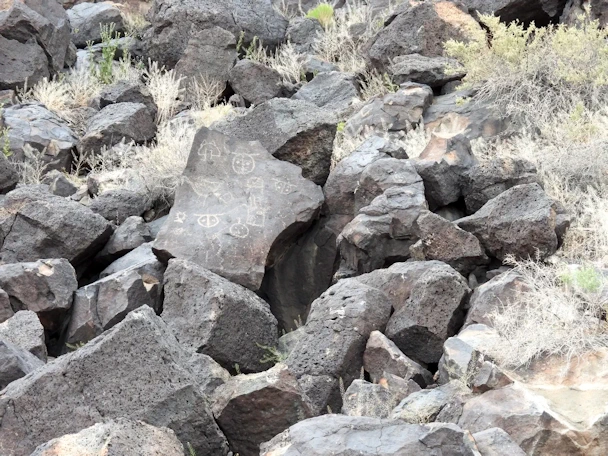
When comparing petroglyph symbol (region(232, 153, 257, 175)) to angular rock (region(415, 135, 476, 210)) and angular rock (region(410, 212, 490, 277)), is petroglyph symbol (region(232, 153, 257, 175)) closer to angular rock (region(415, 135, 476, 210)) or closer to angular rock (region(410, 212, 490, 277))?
angular rock (region(415, 135, 476, 210))

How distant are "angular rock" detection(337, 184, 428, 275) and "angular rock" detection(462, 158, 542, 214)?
0.57 meters

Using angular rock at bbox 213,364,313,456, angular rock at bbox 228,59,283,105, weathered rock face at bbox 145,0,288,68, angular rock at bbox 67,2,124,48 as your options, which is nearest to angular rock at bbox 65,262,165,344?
angular rock at bbox 213,364,313,456

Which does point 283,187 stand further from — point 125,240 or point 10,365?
point 10,365

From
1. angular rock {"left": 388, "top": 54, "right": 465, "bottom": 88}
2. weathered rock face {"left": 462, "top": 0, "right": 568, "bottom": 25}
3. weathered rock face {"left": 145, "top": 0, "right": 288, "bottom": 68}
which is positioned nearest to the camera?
angular rock {"left": 388, "top": 54, "right": 465, "bottom": 88}

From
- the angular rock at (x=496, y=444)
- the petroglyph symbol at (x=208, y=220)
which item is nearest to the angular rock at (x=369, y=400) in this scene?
the angular rock at (x=496, y=444)

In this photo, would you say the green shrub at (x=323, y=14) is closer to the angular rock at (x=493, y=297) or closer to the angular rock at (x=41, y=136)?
the angular rock at (x=41, y=136)

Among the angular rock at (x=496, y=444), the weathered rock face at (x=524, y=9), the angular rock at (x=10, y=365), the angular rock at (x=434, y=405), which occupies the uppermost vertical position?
the weathered rock face at (x=524, y=9)

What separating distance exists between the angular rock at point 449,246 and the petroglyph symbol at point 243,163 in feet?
6.71

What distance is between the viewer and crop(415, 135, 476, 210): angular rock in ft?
26.3

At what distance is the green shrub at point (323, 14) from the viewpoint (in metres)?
14.3

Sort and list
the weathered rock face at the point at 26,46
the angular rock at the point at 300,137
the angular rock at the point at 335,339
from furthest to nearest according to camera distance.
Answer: the weathered rock face at the point at 26,46 → the angular rock at the point at 300,137 → the angular rock at the point at 335,339

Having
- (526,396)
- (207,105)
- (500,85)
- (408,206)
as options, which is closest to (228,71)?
(207,105)

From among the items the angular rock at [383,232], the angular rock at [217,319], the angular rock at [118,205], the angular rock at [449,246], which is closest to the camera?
the angular rock at [217,319]

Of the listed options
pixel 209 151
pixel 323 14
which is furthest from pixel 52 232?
pixel 323 14
